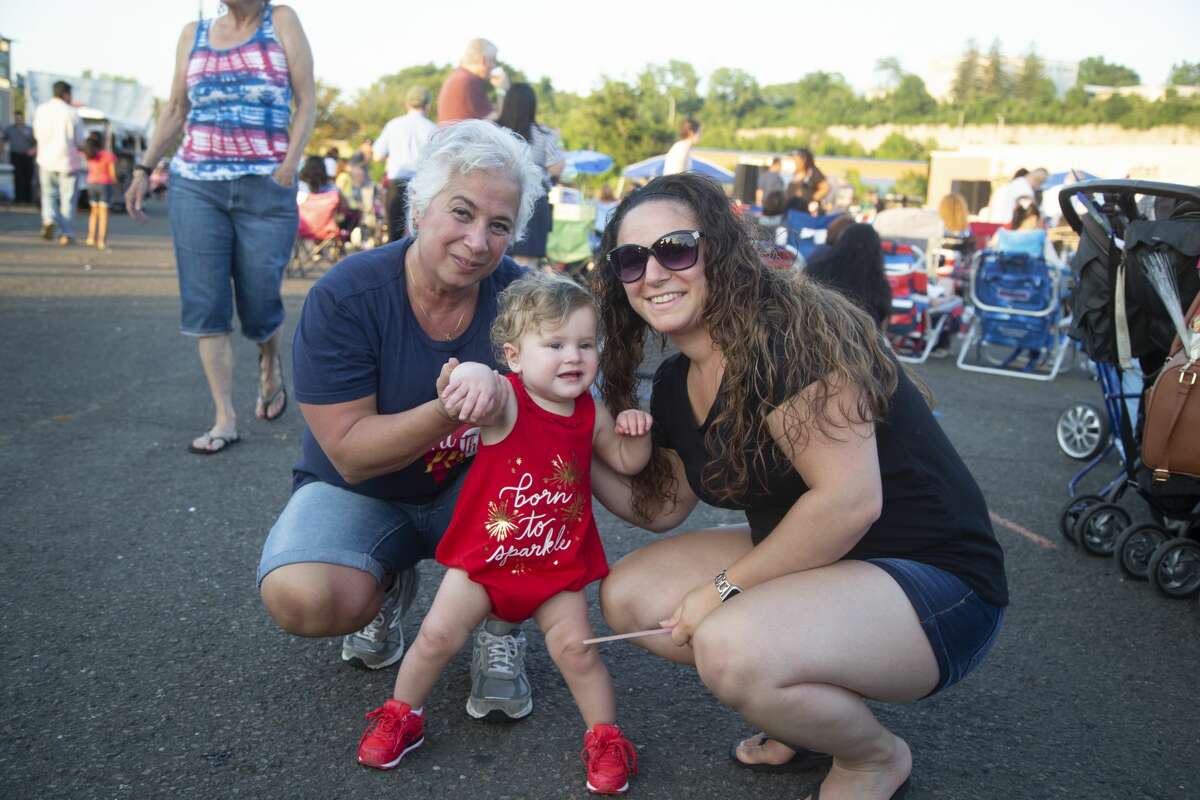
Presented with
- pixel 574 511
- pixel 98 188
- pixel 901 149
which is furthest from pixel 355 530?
pixel 901 149

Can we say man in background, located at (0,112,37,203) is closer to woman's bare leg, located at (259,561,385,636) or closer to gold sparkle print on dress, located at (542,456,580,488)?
woman's bare leg, located at (259,561,385,636)

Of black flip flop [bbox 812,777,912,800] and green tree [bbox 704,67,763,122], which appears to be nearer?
black flip flop [bbox 812,777,912,800]

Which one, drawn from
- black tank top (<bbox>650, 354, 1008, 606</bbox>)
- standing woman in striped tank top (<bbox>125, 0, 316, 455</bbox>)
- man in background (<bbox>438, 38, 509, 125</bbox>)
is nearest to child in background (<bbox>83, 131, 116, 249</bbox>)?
man in background (<bbox>438, 38, 509, 125</bbox>)

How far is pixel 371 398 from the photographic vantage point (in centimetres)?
248

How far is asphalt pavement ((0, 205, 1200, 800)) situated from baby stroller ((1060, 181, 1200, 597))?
15 cm

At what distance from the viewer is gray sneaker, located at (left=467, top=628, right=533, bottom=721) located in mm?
2490

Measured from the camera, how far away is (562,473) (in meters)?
2.33

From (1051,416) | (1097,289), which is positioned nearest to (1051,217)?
(1051,416)

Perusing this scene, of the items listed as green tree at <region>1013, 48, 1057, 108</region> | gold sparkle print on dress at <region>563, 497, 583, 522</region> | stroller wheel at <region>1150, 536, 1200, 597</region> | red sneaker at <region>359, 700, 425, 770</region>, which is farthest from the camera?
green tree at <region>1013, 48, 1057, 108</region>

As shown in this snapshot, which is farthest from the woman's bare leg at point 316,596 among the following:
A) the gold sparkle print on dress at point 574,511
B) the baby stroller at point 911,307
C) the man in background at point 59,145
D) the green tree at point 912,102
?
the green tree at point 912,102

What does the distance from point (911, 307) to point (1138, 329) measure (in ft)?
19.0

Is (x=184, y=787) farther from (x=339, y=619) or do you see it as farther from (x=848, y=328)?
(x=848, y=328)

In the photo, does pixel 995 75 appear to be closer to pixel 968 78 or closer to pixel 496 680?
pixel 968 78

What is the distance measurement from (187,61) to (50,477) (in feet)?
6.41
